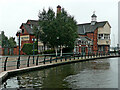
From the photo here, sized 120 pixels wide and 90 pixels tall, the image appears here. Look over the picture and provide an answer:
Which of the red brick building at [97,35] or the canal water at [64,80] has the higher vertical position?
the red brick building at [97,35]

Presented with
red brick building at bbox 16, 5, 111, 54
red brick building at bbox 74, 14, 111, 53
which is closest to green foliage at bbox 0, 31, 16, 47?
red brick building at bbox 16, 5, 111, 54

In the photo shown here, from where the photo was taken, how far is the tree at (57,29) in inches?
1442

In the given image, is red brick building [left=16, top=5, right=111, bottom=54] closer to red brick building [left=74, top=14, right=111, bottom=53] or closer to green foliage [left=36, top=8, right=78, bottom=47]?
red brick building [left=74, top=14, right=111, bottom=53]

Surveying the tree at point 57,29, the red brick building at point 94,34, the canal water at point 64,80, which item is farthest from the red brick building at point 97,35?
the canal water at point 64,80

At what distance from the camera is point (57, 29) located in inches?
1444

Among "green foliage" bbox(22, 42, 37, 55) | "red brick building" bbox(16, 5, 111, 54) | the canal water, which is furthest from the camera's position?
"red brick building" bbox(16, 5, 111, 54)

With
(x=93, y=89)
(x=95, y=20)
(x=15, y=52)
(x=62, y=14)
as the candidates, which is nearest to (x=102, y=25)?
(x=95, y=20)

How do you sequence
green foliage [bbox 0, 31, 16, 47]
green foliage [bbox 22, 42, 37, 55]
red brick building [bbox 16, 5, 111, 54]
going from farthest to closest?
1. green foliage [bbox 0, 31, 16, 47]
2. red brick building [bbox 16, 5, 111, 54]
3. green foliage [bbox 22, 42, 37, 55]

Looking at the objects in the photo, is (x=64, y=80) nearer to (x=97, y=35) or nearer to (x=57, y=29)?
(x=57, y=29)

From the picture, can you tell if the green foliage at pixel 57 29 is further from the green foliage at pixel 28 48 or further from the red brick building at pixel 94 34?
the red brick building at pixel 94 34

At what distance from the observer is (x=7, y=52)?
177 feet

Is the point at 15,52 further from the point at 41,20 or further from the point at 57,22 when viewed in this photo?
the point at 57,22

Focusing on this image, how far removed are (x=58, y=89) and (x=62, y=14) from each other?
104 feet

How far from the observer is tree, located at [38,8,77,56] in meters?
36.6
